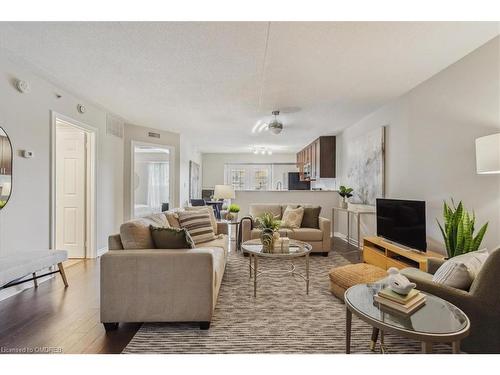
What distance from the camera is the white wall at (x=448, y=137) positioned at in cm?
237

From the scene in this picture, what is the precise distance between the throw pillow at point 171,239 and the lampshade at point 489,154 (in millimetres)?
2441

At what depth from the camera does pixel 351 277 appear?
2.52m

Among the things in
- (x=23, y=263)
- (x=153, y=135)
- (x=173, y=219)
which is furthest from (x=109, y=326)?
(x=153, y=135)

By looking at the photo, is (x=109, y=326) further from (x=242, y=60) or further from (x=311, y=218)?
(x=311, y=218)

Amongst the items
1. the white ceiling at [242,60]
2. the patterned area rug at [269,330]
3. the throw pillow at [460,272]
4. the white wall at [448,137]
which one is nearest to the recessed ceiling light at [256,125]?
the white ceiling at [242,60]

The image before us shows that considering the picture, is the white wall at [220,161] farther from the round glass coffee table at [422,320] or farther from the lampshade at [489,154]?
the round glass coffee table at [422,320]

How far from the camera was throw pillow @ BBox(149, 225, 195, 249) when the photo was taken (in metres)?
2.24

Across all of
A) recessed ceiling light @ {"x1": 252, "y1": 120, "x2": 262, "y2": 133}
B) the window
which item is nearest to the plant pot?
recessed ceiling light @ {"x1": 252, "y1": 120, "x2": 262, "y2": 133}

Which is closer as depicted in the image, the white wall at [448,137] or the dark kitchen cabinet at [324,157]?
the white wall at [448,137]

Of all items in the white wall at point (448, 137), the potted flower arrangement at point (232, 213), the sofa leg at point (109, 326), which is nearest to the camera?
the sofa leg at point (109, 326)

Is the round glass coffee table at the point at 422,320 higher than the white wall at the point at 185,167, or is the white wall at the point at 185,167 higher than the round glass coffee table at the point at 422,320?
the white wall at the point at 185,167
